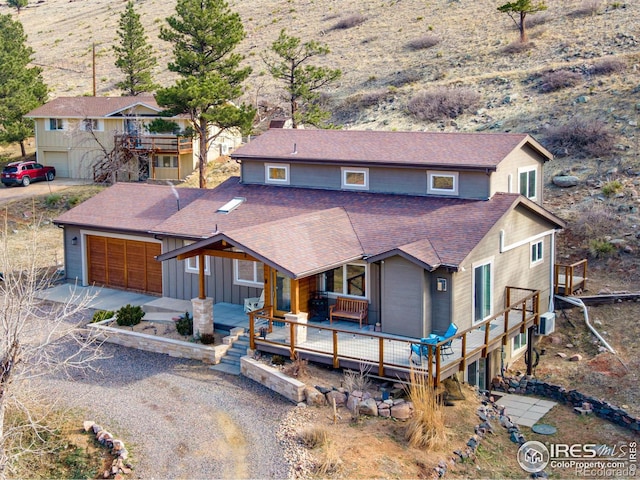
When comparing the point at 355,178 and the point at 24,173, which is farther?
the point at 24,173

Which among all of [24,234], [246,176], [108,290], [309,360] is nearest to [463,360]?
[309,360]

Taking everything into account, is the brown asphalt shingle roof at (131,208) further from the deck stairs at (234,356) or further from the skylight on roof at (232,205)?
the deck stairs at (234,356)

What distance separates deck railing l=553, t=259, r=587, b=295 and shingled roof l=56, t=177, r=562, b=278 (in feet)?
8.27

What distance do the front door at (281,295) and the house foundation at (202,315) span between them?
1863 mm

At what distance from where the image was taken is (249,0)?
90750 millimetres

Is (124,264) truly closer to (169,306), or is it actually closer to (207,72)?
(169,306)

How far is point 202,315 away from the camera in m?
21.6

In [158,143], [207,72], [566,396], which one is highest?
[207,72]

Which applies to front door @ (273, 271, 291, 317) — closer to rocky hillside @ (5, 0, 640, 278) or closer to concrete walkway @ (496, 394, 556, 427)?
concrete walkway @ (496, 394, 556, 427)

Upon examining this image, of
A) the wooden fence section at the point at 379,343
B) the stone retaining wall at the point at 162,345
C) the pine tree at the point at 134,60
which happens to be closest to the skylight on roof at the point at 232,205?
the wooden fence section at the point at 379,343

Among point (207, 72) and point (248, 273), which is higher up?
point (207, 72)

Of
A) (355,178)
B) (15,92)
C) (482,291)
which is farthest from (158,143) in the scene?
(482,291)

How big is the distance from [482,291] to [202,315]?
7.90 meters

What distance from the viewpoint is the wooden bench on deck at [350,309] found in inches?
845
